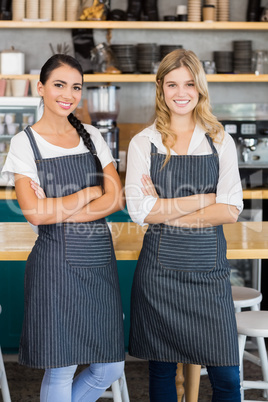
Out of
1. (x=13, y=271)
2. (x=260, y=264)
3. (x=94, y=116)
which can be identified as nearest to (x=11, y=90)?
(x=94, y=116)

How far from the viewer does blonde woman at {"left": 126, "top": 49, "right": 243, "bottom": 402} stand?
2.09 meters

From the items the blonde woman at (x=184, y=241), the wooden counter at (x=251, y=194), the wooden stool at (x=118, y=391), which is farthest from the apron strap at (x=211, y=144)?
the wooden counter at (x=251, y=194)

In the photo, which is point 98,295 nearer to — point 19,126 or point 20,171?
point 20,171

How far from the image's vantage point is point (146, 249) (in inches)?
84.8

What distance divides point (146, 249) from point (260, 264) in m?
1.81

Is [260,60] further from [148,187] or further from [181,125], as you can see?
[148,187]

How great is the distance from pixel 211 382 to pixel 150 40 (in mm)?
3463

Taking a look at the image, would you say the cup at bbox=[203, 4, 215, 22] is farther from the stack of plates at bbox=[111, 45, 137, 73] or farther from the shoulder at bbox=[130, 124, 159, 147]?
the shoulder at bbox=[130, 124, 159, 147]

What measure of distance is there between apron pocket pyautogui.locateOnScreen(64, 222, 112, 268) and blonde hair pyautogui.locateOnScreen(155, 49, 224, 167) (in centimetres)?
36

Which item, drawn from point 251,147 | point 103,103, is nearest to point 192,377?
point 251,147

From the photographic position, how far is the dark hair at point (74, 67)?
2088 millimetres

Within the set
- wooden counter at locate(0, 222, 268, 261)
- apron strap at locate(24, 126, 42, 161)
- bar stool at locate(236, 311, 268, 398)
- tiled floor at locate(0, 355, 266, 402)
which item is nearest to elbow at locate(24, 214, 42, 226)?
apron strap at locate(24, 126, 42, 161)

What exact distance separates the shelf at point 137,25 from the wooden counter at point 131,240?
2.23 m

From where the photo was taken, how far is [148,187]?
2.13m
